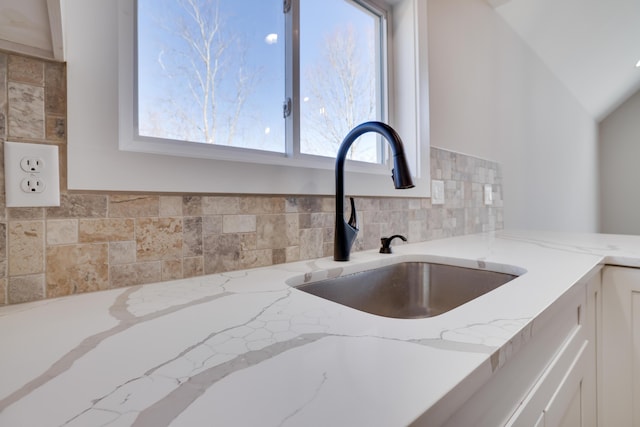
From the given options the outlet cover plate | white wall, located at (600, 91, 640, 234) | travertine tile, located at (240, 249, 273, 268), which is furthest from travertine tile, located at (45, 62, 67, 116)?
white wall, located at (600, 91, 640, 234)

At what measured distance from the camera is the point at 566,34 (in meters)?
2.40

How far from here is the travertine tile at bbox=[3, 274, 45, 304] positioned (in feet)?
1.72

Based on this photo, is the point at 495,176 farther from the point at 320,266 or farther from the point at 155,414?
the point at 155,414

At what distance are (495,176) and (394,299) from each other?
4.57 feet

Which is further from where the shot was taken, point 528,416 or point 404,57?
point 404,57

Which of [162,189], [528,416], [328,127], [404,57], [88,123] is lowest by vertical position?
[528,416]

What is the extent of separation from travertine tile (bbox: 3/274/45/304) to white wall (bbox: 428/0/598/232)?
1.43m

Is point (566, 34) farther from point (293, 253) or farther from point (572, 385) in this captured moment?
point (293, 253)

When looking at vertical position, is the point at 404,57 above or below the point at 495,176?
above

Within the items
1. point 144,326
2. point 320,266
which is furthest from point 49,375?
point 320,266

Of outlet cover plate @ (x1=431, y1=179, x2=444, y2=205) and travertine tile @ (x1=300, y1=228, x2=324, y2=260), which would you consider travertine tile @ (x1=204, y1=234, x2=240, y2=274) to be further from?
outlet cover plate @ (x1=431, y1=179, x2=444, y2=205)

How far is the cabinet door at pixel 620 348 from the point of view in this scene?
0.85 metres

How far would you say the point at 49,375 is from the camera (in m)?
0.30

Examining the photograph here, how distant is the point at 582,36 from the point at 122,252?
11.4 feet
